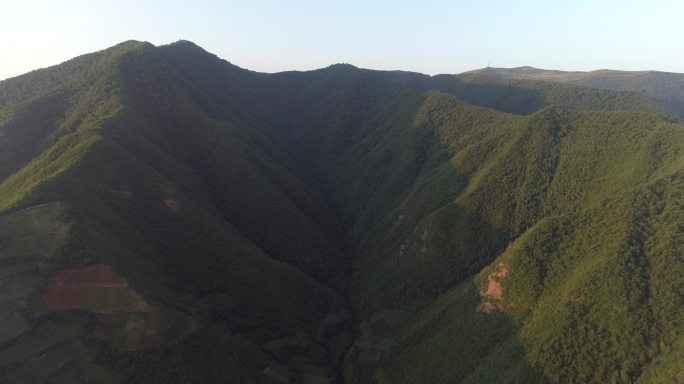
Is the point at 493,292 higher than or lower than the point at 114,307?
lower

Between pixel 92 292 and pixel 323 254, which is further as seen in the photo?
pixel 323 254

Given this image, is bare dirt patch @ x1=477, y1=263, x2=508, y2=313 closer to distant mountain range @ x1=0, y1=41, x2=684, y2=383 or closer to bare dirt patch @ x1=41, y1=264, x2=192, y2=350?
distant mountain range @ x1=0, y1=41, x2=684, y2=383

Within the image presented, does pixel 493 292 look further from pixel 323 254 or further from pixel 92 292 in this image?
pixel 92 292

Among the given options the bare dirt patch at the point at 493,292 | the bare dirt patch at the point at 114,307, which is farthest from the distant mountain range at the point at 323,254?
the bare dirt patch at the point at 493,292

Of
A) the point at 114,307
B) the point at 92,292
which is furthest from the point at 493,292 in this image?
the point at 92,292

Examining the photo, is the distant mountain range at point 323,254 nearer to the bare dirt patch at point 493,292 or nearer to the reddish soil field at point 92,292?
the reddish soil field at point 92,292

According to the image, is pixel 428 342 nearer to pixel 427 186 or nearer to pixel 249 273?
pixel 249 273
